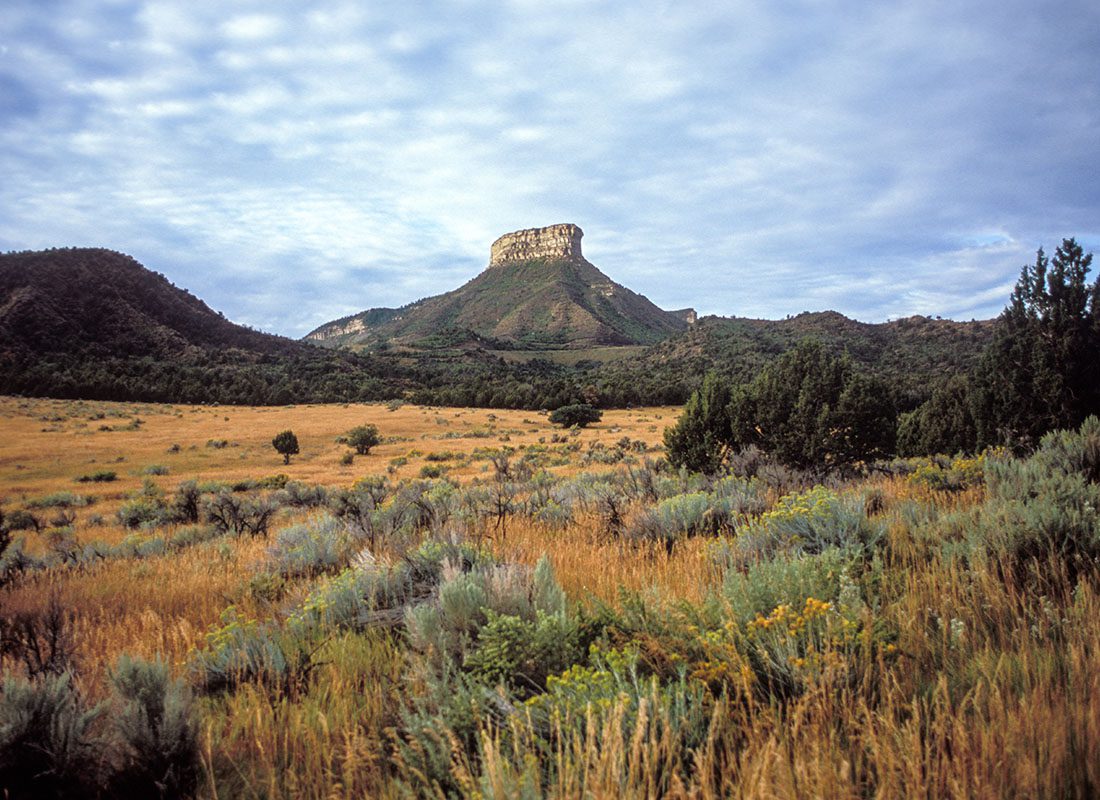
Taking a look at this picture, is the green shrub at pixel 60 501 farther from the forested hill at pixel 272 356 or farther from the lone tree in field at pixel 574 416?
the forested hill at pixel 272 356

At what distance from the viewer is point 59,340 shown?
68750 mm

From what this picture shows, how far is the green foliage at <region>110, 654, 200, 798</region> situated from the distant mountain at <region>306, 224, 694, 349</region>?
12339cm

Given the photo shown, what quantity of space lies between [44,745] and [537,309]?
149898 millimetres

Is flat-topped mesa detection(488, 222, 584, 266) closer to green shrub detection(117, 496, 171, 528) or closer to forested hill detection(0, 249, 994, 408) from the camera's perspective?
forested hill detection(0, 249, 994, 408)

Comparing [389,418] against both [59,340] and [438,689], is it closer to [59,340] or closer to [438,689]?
[438,689]

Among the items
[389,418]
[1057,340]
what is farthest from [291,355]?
[1057,340]

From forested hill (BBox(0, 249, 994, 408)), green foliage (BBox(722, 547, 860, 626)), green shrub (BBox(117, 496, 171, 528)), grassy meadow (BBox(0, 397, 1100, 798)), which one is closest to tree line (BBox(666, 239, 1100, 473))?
grassy meadow (BBox(0, 397, 1100, 798))

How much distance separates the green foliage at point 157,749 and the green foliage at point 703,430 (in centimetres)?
1343

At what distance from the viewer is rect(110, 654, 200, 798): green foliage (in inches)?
74.5

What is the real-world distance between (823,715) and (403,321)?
179 m

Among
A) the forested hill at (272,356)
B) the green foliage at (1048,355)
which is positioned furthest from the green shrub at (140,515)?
the forested hill at (272,356)

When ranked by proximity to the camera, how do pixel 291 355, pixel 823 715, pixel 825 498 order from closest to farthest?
pixel 823 715 → pixel 825 498 → pixel 291 355

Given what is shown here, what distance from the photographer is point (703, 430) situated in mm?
14953

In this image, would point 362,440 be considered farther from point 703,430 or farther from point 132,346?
point 132,346
